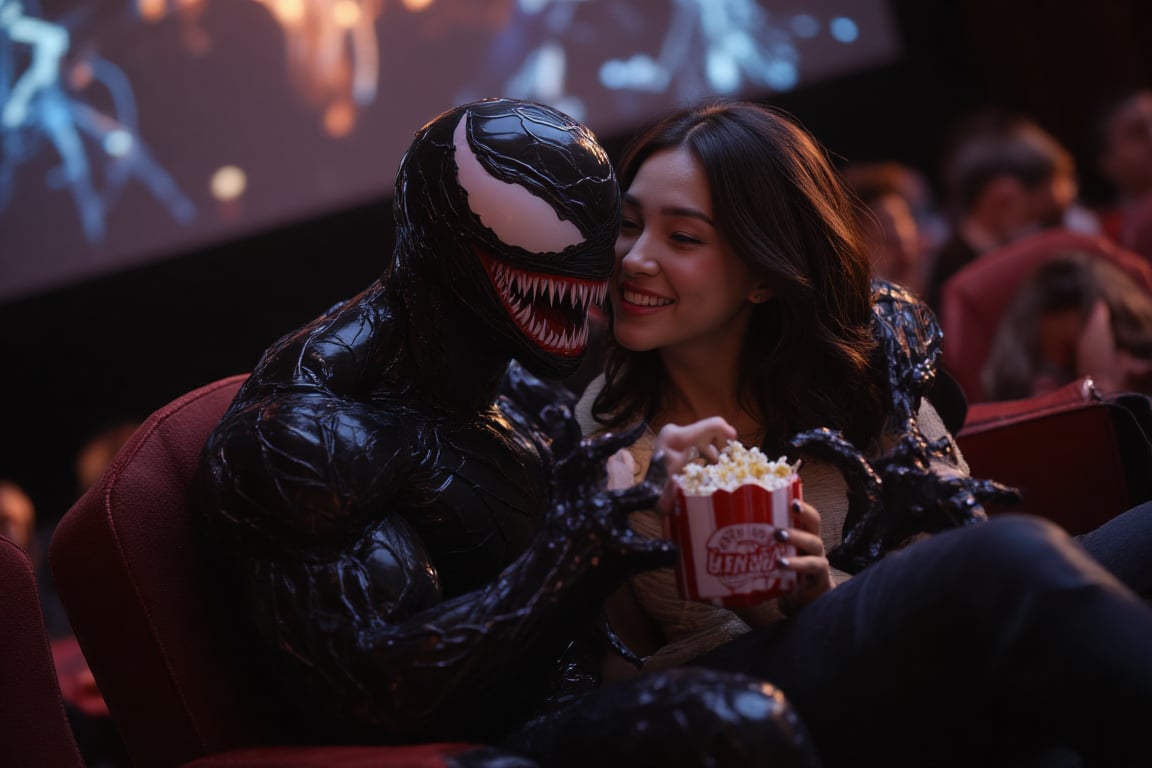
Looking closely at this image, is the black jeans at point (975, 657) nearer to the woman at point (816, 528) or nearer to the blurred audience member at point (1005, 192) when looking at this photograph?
the woman at point (816, 528)

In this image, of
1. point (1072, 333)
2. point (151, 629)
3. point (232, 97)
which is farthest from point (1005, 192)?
point (151, 629)

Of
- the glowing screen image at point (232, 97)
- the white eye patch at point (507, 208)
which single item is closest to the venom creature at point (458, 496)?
the white eye patch at point (507, 208)

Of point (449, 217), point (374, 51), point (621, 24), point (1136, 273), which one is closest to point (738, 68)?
point (621, 24)

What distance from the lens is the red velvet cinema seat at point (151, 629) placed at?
3.98 feet

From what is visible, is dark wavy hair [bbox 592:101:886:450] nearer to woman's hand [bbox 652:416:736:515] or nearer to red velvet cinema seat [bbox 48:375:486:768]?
woman's hand [bbox 652:416:736:515]

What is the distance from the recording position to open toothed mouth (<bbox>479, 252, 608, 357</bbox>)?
3.92 ft

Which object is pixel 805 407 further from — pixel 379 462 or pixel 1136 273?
pixel 1136 273

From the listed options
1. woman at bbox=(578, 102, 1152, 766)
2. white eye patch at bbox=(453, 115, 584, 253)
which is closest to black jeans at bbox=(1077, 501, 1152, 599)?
woman at bbox=(578, 102, 1152, 766)

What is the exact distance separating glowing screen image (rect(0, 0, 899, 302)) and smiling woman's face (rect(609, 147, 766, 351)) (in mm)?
2510

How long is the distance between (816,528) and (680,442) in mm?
183

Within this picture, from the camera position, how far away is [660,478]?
108 cm

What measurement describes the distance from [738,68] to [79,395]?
2.62 meters

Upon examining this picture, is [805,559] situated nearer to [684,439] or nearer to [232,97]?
[684,439]

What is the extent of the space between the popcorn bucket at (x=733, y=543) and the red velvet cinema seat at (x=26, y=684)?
0.74 m
